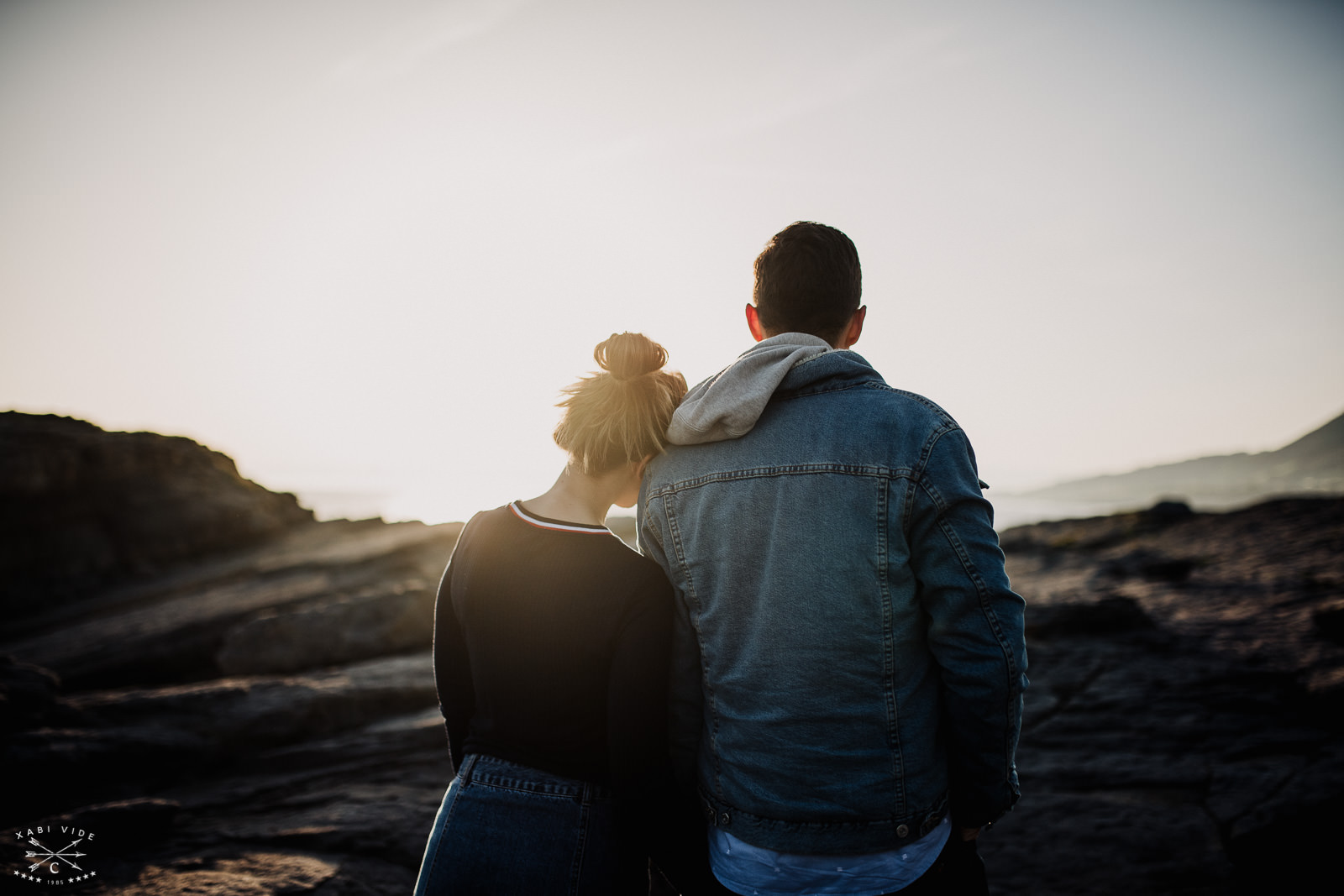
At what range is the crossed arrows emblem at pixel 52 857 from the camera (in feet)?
11.6

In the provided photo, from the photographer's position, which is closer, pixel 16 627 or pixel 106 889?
pixel 106 889

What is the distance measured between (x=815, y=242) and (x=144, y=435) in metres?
19.1

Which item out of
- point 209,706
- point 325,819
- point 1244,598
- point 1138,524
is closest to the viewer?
point 325,819

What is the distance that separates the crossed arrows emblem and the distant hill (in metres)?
29.6

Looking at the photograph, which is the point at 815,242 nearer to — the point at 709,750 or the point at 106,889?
the point at 709,750

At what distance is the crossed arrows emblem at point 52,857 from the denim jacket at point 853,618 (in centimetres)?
406

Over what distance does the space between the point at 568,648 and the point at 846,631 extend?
854 mm

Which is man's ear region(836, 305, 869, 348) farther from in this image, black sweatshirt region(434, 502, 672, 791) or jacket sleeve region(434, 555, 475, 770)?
Result: jacket sleeve region(434, 555, 475, 770)

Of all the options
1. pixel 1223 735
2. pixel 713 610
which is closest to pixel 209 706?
pixel 713 610

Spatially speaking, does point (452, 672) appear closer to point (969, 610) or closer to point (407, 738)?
point (969, 610)

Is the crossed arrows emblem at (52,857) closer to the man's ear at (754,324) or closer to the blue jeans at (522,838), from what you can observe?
the blue jeans at (522,838)

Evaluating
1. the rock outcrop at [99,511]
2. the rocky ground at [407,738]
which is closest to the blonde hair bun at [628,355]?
the rocky ground at [407,738]

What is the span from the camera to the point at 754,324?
7.77 ft

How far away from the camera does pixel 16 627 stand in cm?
1135
